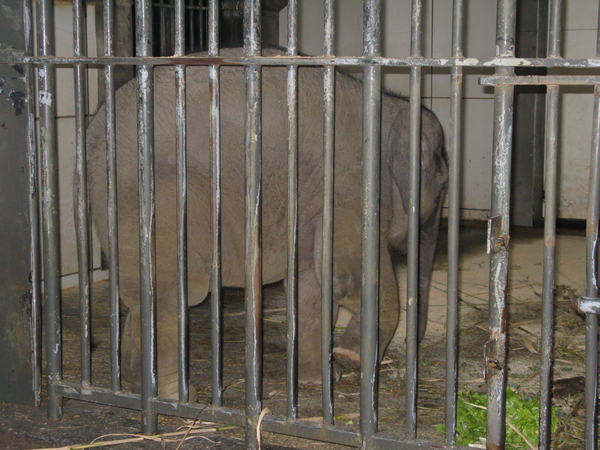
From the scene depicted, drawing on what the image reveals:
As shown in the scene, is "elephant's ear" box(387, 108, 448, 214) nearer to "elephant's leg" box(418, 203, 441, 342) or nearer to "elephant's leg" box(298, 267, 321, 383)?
"elephant's leg" box(418, 203, 441, 342)

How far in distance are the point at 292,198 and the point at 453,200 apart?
1.94 feet

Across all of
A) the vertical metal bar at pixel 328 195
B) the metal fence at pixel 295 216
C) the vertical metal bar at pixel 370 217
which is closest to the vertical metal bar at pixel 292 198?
the metal fence at pixel 295 216

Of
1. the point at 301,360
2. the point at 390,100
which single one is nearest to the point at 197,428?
the point at 301,360

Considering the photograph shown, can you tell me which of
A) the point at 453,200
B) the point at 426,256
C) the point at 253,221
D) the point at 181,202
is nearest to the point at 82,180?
the point at 181,202

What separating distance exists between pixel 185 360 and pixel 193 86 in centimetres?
141

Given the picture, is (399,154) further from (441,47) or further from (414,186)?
(441,47)

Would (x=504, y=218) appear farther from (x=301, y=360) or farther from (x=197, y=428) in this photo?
(x=301, y=360)

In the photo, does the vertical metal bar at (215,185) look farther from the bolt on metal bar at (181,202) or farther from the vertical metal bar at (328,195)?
the vertical metal bar at (328,195)

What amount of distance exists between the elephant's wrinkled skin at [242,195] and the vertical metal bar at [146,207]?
0.62 m

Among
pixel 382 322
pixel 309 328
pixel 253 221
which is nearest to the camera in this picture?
pixel 253 221

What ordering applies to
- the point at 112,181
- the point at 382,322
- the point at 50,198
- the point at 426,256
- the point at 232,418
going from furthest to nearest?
the point at 426,256, the point at 382,322, the point at 50,198, the point at 112,181, the point at 232,418

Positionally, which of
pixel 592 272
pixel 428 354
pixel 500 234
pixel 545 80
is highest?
pixel 545 80

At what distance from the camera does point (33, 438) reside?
308 cm

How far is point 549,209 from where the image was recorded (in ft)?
7.63
